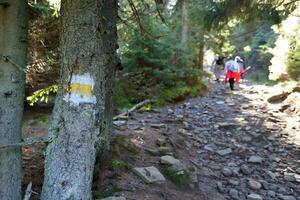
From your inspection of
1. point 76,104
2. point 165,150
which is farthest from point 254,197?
point 76,104

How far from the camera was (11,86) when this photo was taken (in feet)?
13.7

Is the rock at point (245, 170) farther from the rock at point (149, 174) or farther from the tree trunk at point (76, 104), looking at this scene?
the tree trunk at point (76, 104)

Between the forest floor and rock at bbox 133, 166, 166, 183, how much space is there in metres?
0.05

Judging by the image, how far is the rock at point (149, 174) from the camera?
5801mm

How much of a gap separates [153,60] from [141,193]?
26.2ft

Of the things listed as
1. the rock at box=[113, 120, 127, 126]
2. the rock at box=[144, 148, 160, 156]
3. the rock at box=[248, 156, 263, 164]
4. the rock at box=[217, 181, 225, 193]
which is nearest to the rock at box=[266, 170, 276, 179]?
the rock at box=[248, 156, 263, 164]

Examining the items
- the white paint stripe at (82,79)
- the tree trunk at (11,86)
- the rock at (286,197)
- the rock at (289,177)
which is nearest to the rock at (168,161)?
the rock at (286,197)

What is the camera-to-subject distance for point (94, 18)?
3787 millimetres

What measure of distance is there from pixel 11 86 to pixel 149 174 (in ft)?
9.12

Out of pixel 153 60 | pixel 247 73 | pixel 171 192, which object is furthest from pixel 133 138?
pixel 247 73

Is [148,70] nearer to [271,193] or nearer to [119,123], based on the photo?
[119,123]

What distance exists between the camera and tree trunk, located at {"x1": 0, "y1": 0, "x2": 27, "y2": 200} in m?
4.11

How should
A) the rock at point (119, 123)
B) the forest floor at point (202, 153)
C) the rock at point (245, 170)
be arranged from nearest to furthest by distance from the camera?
the forest floor at point (202, 153), the rock at point (245, 170), the rock at point (119, 123)

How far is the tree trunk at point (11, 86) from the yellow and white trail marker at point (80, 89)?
76 cm
